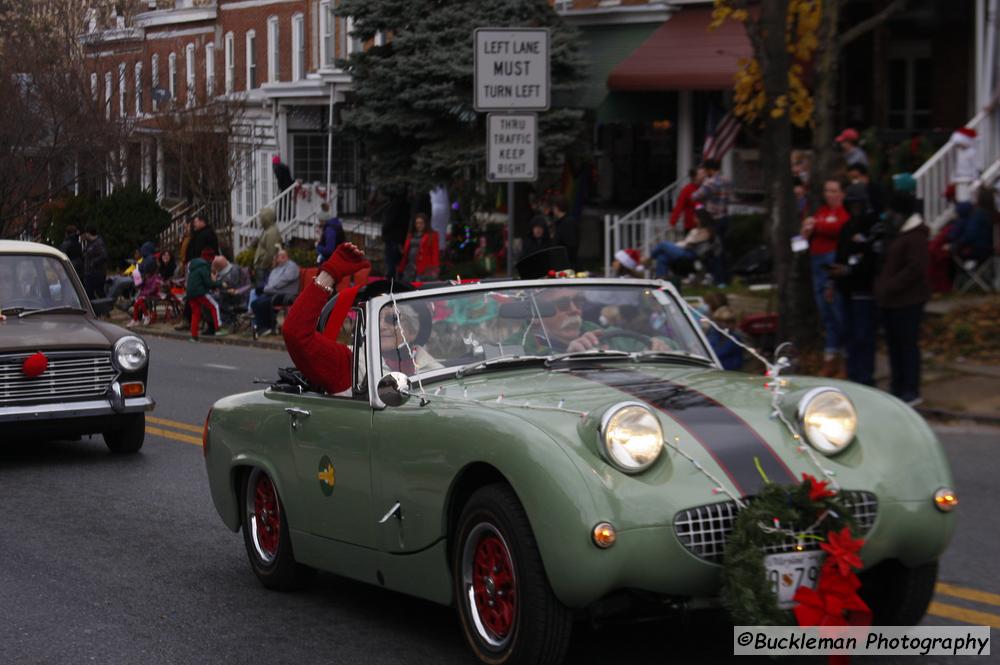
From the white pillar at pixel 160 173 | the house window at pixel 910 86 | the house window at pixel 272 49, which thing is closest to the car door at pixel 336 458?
the house window at pixel 910 86

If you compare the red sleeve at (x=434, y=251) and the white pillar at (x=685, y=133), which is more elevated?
the white pillar at (x=685, y=133)

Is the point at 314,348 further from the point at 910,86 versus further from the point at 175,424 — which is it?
the point at 910,86

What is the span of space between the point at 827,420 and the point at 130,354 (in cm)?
802

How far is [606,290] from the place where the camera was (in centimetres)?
732

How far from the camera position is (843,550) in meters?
5.34

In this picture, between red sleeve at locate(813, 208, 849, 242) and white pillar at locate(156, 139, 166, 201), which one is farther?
white pillar at locate(156, 139, 166, 201)

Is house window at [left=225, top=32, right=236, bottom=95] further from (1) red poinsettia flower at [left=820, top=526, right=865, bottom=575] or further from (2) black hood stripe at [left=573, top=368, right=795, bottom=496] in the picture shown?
(1) red poinsettia flower at [left=820, top=526, right=865, bottom=575]

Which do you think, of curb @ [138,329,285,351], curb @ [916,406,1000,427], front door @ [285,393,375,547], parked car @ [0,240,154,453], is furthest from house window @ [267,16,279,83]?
front door @ [285,393,375,547]

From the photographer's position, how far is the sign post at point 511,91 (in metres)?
15.1

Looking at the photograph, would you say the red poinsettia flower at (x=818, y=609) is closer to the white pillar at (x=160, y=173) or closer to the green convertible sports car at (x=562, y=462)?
the green convertible sports car at (x=562, y=462)

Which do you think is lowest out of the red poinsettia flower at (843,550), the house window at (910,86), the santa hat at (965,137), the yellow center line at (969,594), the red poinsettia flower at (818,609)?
the yellow center line at (969,594)

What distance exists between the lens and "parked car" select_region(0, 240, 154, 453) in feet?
40.0

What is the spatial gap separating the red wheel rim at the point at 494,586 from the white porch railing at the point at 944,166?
1615 cm

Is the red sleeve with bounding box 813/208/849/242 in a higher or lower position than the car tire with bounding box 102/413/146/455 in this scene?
higher
